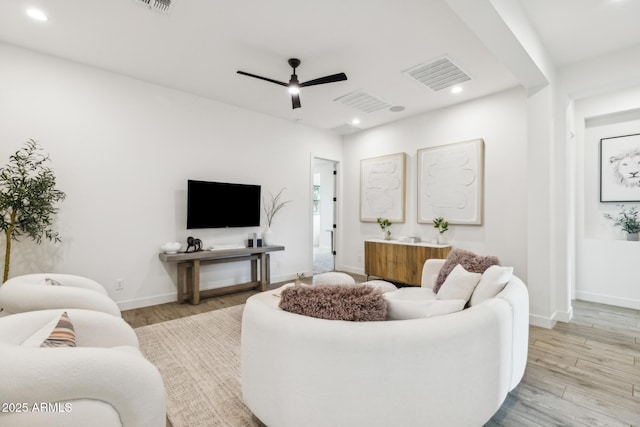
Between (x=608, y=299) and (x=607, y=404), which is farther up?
(x=608, y=299)

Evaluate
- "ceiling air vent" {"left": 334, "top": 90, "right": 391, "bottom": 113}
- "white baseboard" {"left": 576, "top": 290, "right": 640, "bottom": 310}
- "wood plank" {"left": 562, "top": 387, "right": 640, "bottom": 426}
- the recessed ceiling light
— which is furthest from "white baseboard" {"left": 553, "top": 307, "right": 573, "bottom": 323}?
the recessed ceiling light

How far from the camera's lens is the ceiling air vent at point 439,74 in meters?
3.22

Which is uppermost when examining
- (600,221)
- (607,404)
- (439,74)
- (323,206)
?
(439,74)

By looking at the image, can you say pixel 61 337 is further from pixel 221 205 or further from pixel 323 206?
pixel 323 206

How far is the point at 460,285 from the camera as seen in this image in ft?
7.34

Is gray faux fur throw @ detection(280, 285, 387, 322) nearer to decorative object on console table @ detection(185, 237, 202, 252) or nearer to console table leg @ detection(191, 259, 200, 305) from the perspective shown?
console table leg @ detection(191, 259, 200, 305)

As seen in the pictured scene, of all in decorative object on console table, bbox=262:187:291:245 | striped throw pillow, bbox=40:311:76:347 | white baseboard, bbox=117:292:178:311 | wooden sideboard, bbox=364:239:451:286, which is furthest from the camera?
decorative object on console table, bbox=262:187:291:245

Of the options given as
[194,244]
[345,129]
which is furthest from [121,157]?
[345,129]

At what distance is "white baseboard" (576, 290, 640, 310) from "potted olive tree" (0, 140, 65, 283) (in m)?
6.56

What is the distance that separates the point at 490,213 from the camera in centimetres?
403

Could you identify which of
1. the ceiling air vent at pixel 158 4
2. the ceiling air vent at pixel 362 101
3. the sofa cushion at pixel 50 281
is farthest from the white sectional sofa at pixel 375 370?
the ceiling air vent at pixel 362 101

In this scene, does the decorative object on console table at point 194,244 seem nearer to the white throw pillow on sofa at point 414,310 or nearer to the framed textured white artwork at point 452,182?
the white throw pillow on sofa at point 414,310

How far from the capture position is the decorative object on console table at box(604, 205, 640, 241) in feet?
12.1

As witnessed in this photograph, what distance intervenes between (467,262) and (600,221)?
2948mm
